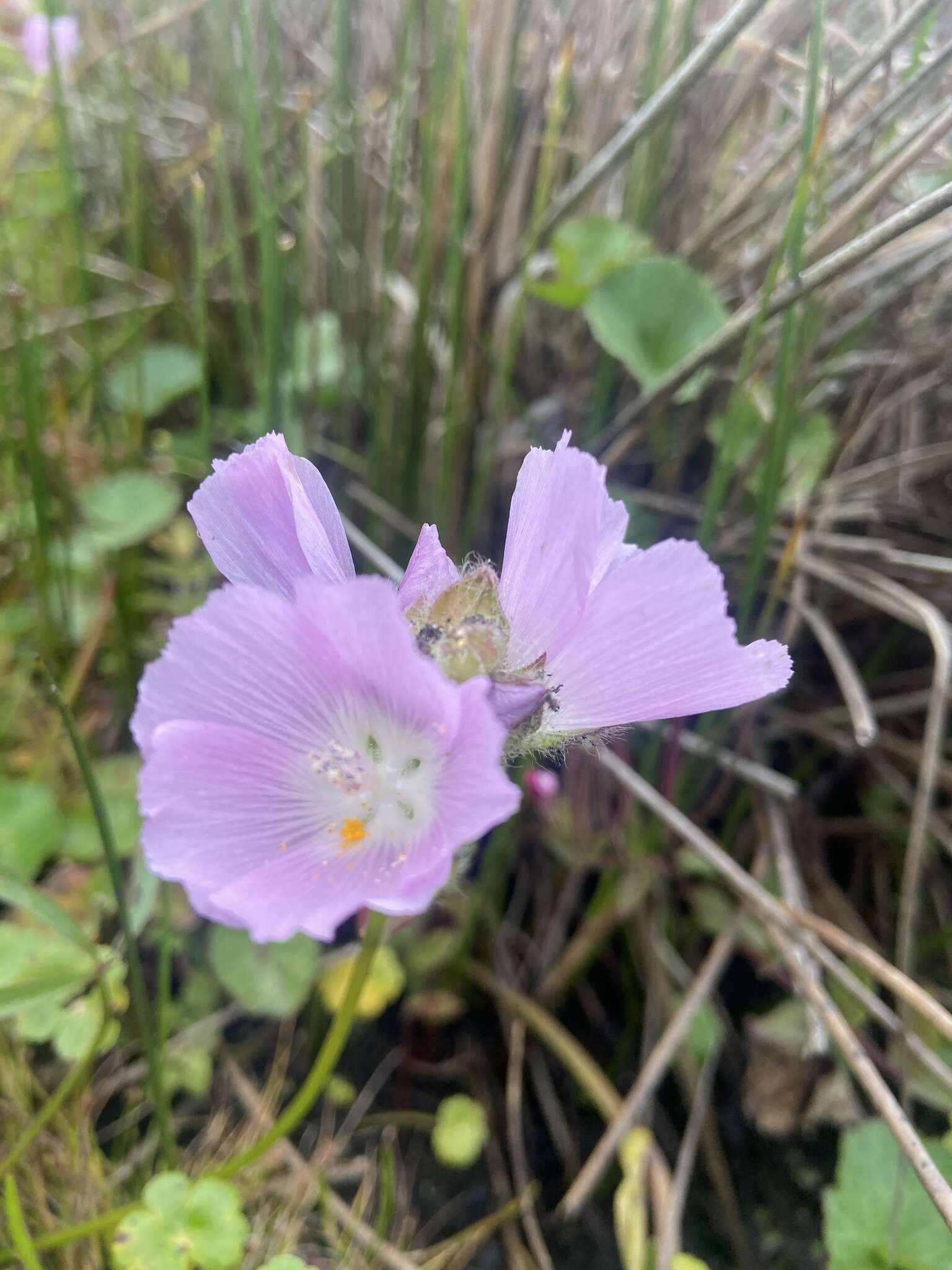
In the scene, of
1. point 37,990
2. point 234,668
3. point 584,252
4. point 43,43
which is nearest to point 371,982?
point 37,990

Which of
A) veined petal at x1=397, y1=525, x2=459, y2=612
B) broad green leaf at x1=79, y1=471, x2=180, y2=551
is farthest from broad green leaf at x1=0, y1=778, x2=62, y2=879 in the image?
veined petal at x1=397, y1=525, x2=459, y2=612

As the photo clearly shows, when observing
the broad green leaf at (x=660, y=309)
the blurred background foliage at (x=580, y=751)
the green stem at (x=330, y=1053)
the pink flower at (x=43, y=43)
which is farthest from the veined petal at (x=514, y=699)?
the pink flower at (x=43, y=43)

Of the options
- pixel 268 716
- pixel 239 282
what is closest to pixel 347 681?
pixel 268 716

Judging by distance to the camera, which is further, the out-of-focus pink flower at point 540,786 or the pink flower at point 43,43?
the pink flower at point 43,43

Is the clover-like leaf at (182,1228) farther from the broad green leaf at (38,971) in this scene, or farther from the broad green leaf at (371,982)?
the broad green leaf at (371,982)

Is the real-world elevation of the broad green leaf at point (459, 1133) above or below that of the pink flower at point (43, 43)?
below

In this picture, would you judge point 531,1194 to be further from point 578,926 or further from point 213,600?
point 213,600

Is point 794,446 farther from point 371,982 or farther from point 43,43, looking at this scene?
point 43,43
